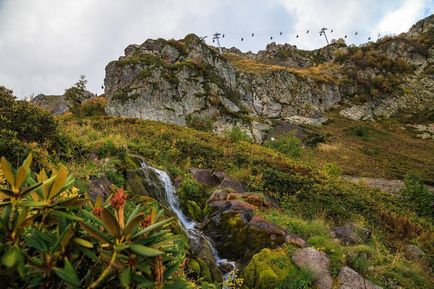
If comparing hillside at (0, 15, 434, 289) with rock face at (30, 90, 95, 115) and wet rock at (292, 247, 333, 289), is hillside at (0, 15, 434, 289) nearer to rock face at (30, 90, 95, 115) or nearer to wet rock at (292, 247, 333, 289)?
wet rock at (292, 247, 333, 289)

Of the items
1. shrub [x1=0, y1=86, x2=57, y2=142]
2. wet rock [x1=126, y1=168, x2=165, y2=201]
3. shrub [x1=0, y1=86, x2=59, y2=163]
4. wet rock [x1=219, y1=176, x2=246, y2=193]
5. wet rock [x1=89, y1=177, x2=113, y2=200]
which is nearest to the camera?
wet rock [x1=89, y1=177, x2=113, y2=200]

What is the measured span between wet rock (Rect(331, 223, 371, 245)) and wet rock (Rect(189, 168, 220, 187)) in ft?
20.5

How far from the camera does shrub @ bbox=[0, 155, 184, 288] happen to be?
1.96m

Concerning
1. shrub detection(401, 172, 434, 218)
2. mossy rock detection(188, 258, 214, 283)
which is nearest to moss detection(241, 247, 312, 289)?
mossy rock detection(188, 258, 214, 283)

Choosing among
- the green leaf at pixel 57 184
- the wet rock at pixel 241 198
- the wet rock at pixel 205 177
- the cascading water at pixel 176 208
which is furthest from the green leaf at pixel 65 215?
the wet rock at pixel 205 177

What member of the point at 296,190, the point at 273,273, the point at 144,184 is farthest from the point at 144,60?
the point at 273,273

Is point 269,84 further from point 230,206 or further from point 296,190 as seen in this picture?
point 230,206

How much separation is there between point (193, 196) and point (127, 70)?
41026 millimetres

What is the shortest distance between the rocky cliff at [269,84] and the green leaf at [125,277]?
39.0 m

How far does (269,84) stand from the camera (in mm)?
63688

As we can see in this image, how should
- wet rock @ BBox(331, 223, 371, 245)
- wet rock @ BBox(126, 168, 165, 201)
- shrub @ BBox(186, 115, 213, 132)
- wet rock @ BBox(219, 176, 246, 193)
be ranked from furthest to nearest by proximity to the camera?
shrub @ BBox(186, 115, 213, 132) → wet rock @ BBox(219, 176, 246, 193) → wet rock @ BBox(126, 168, 165, 201) → wet rock @ BBox(331, 223, 371, 245)

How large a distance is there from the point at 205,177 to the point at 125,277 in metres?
15.3

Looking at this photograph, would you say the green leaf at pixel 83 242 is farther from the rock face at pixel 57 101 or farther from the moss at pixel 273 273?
the rock face at pixel 57 101

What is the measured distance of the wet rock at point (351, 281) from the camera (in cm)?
883
